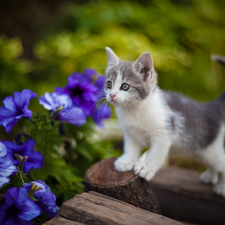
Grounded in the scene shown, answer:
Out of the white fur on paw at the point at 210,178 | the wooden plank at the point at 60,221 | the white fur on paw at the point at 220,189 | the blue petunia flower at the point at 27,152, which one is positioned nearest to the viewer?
the wooden plank at the point at 60,221

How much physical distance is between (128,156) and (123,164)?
0.10 meters

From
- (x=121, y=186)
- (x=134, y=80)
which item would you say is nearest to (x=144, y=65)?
(x=134, y=80)

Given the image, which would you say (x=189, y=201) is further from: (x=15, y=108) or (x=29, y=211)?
(x=15, y=108)

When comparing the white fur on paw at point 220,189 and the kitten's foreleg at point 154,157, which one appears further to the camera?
the white fur on paw at point 220,189

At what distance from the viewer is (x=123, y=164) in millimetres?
1622

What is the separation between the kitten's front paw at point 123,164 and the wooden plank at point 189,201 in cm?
59

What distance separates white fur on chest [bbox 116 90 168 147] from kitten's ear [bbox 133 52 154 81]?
0.52ft

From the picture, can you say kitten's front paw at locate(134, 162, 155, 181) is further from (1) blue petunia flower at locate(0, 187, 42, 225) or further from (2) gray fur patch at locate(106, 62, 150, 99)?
(1) blue petunia flower at locate(0, 187, 42, 225)

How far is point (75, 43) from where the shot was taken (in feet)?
11.8

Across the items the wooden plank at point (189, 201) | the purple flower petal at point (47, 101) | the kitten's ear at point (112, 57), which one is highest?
the kitten's ear at point (112, 57)

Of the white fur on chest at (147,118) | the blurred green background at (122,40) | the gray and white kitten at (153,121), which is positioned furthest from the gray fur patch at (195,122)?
the blurred green background at (122,40)

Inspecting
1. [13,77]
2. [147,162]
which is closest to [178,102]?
[147,162]

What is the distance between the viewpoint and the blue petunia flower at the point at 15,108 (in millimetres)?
1391

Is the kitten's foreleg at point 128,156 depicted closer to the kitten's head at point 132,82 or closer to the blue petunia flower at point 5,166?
the kitten's head at point 132,82
